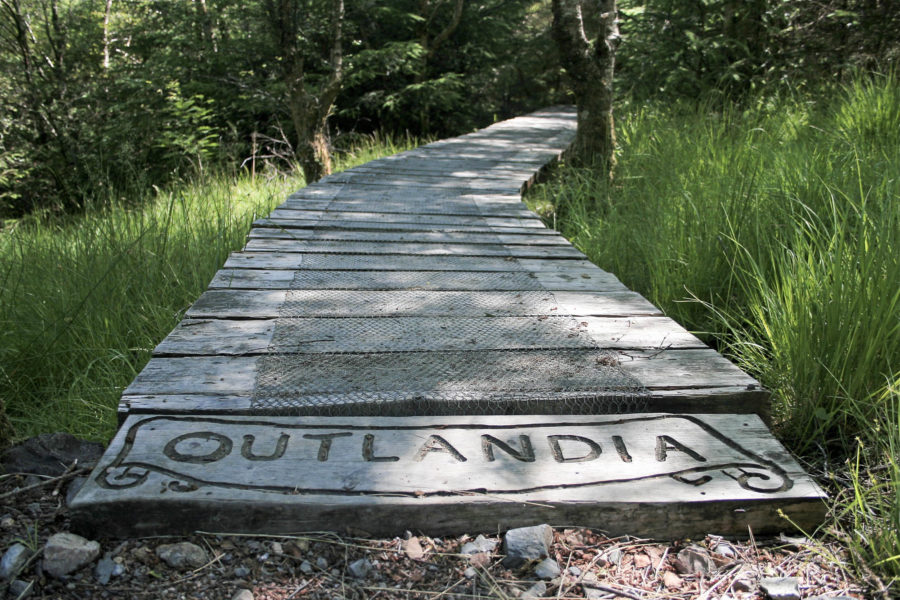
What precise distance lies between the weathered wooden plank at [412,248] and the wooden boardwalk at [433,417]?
1.40 ft

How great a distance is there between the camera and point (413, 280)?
2680 millimetres

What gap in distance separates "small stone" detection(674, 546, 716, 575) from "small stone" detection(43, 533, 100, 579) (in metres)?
1.18

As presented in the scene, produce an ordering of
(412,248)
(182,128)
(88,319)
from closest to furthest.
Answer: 1. (88,319)
2. (412,248)
3. (182,128)

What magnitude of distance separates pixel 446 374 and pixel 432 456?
1.16 ft

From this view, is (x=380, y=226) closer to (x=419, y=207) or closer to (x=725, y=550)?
(x=419, y=207)

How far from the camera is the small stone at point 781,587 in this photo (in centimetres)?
121

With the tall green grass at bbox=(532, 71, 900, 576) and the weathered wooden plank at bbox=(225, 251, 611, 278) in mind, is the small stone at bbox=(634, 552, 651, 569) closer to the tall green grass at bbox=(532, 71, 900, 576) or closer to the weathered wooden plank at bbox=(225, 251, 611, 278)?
the tall green grass at bbox=(532, 71, 900, 576)

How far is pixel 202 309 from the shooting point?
2.20 meters

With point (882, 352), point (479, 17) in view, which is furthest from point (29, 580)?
point (479, 17)

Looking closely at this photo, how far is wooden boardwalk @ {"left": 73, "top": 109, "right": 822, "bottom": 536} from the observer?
4.44 feet

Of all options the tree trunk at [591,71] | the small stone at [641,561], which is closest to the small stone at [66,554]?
the small stone at [641,561]

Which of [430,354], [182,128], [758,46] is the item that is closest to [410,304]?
[430,354]

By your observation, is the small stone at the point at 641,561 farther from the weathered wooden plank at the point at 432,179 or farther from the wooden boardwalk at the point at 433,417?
the weathered wooden plank at the point at 432,179

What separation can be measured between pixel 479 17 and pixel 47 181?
7.51 m
